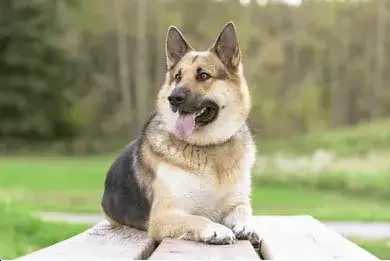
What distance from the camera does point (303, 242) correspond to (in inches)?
56.0

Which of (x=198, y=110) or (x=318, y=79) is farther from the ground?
(x=198, y=110)

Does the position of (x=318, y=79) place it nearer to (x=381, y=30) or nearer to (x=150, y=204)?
(x=381, y=30)

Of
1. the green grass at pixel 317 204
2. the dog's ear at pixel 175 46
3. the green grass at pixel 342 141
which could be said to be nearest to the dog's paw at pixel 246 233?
the dog's ear at pixel 175 46

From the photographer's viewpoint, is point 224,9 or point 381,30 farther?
point 381,30

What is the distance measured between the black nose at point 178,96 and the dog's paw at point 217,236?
0.28 m

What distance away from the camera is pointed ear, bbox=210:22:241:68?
1595mm

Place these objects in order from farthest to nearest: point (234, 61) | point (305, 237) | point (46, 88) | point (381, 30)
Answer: point (46, 88) → point (381, 30) → point (234, 61) → point (305, 237)

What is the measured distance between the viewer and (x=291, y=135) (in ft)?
20.4

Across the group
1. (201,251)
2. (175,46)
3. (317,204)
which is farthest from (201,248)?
(317,204)

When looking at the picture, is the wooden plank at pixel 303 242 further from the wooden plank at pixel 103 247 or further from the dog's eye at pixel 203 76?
the dog's eye at pixel 203 76

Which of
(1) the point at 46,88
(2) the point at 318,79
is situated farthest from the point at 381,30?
(1) the point at 46,88

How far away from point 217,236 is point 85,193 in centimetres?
526

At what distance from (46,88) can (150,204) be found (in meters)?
6.22

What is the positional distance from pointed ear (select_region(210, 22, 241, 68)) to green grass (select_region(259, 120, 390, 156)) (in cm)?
440
